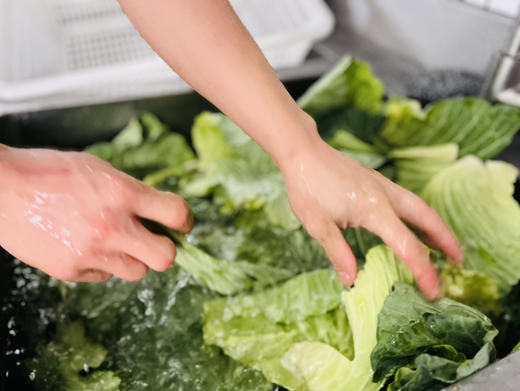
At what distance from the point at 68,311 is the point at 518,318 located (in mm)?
777

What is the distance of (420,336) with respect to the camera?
600 millimetres

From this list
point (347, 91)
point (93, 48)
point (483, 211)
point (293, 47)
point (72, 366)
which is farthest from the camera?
point (93, 48)

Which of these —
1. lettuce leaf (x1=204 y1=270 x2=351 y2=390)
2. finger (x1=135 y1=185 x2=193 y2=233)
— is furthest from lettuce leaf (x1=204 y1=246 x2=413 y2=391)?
finger (x1=135 y1=185 x2=193 y2=233)

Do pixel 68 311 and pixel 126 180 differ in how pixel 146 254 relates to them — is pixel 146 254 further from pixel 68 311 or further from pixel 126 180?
pixel 68 311

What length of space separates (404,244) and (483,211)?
1.20 ft

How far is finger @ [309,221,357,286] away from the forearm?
103 mm

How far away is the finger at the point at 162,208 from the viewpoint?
637mm

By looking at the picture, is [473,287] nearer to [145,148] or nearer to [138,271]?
[138,271]

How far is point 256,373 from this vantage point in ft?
2.44

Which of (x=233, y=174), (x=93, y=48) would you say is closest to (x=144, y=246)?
(x=233, y=174)

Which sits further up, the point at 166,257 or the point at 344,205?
the point at 344,205

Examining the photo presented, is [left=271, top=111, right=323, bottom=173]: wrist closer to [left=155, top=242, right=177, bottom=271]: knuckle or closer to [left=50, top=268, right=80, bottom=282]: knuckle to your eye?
[left=155, top=242, right=177, bottom=271]: knuckle

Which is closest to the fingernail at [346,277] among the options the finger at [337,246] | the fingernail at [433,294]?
the finger at [337,246]

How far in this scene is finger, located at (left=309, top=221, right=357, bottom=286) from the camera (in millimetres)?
620
